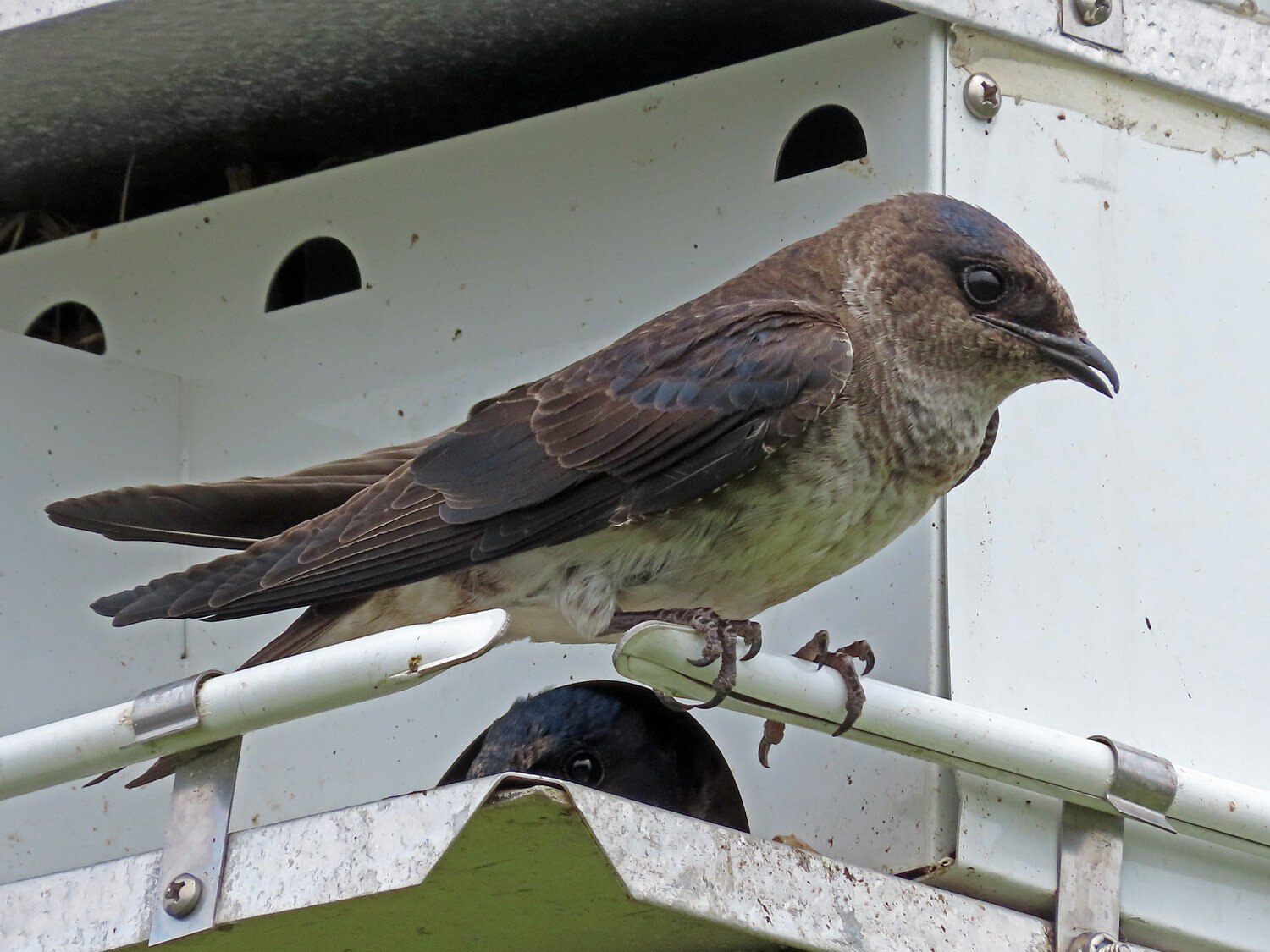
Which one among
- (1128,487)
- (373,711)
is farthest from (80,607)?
(1128,487)

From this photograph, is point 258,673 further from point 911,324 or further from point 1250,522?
point 1250,522

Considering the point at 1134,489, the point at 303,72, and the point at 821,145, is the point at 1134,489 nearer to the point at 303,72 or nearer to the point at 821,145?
the point at 821,145

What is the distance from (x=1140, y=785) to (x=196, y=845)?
0.92 m

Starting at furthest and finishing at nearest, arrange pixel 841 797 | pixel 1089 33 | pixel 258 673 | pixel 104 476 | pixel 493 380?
pixel 104 476 → pixel 493 380 → pixel 1089 33 → pixel 841 797 → pixel 258 673

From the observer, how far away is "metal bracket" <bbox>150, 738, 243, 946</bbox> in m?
1.94

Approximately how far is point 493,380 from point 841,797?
0.74 metres

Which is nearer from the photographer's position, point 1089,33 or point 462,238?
point 1089,33

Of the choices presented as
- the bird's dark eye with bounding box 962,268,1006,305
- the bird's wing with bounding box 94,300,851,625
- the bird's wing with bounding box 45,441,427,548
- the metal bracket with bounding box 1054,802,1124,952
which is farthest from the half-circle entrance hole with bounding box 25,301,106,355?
the metal bracket with bounding box 1054,802,1124,952

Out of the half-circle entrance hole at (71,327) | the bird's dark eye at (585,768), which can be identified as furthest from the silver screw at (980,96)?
the half-circle entrance hole at (71,327)

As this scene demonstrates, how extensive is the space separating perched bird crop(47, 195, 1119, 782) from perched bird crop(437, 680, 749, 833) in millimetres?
91

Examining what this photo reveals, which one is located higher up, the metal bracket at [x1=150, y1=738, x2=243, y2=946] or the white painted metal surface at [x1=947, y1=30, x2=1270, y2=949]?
the white painted metal surface at [x1=947, y1=30, x2=1270, y2=949]

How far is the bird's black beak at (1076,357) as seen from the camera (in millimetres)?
2355

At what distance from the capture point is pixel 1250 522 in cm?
253

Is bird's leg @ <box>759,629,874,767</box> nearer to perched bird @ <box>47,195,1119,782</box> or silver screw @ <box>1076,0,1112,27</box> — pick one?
perched bird @ <box>47,195,1119,782</box>
